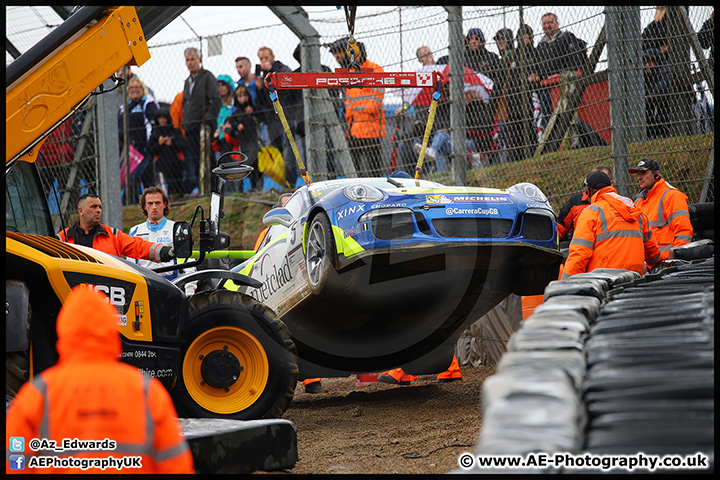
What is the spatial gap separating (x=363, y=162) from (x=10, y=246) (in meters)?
5.60

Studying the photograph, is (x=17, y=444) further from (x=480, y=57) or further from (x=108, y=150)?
(x=108, y=150)

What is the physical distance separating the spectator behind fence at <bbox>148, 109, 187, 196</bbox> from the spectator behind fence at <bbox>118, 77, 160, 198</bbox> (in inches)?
4.0

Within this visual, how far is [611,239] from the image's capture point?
20.8 feet

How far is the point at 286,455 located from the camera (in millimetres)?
4387

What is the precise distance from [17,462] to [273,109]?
28.4 ft

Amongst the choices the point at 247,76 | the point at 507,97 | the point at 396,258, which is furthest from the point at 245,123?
the point at 396,258

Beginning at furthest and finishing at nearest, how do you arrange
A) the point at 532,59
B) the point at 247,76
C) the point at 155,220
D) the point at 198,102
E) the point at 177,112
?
the point at 177,112
the point at 198,102
the point at 247,76
the point at 532,59
the point at 155,220

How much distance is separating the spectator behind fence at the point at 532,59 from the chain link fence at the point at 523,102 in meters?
0.01

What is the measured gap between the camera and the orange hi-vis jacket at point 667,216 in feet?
23.3

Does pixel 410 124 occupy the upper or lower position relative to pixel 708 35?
lower

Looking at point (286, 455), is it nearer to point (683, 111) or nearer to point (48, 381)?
point (48, 381)

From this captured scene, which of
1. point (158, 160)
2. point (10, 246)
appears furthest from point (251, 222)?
point (10, 246)

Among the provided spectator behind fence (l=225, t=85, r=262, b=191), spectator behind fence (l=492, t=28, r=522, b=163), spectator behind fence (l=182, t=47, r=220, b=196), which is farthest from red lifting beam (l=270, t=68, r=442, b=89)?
spectator behind fence (l=182, t=47, r=220, b=196)

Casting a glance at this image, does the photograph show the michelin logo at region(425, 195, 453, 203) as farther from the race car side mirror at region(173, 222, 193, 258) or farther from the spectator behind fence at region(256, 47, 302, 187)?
the spectator behind fence at region(256, 47, 302, 187)
